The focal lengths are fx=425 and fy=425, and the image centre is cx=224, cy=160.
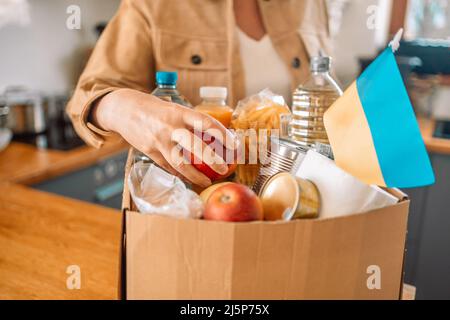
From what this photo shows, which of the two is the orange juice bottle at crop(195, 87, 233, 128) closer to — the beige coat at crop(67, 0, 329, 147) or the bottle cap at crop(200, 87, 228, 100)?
the bottle cap at crop(200, 87, 228, 100)

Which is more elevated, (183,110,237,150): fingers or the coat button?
the coat button

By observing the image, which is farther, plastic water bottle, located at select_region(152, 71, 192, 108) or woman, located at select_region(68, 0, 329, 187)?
woman, located at select_region(68, 0, 329, 187)

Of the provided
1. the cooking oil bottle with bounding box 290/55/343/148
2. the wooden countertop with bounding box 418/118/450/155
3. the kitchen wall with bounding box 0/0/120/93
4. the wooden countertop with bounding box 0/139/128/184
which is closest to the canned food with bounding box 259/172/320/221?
the cooking oil bottle with bounding box 290/55/343/148

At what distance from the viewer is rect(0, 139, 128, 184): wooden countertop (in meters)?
1.45

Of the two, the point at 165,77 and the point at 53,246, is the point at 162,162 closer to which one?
the point at 165,77

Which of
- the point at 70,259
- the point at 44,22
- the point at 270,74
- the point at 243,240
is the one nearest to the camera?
the point at 243,240

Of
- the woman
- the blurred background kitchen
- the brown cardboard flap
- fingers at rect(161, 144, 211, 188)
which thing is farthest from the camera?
the blurred background kitchen

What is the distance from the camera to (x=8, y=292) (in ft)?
2.14

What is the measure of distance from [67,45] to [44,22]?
173 millimetres

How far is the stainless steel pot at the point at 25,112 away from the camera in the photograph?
1842 mm

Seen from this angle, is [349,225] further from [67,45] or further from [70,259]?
[67,45]

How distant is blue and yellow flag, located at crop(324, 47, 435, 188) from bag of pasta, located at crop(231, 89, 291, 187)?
0.14 metres
